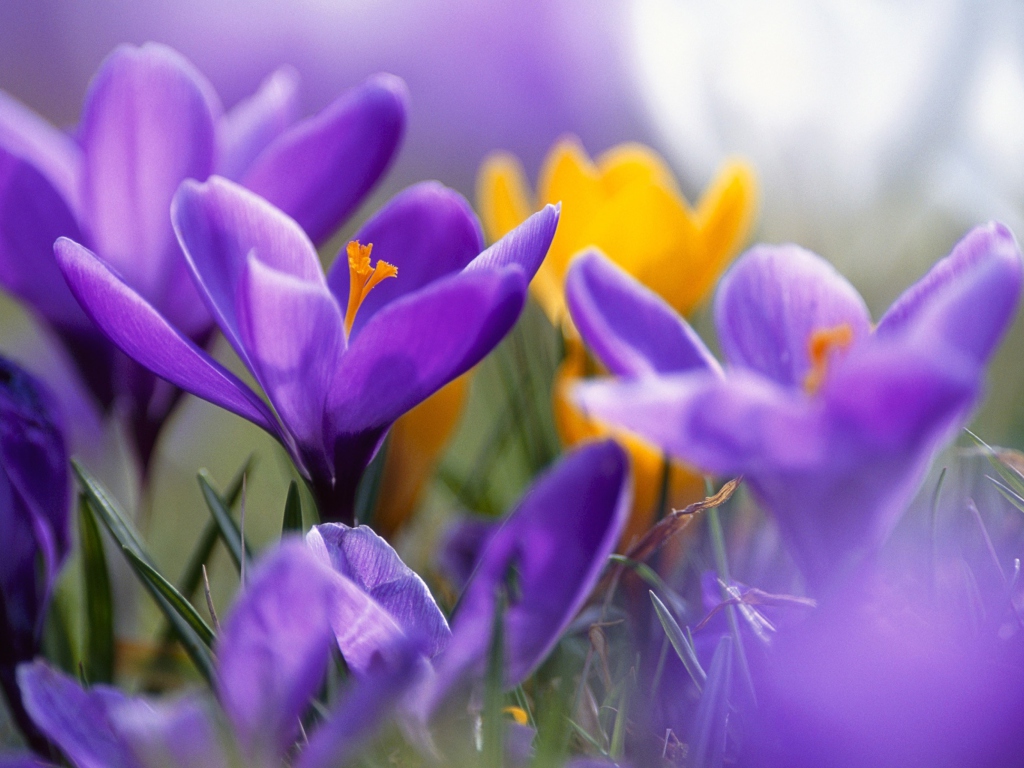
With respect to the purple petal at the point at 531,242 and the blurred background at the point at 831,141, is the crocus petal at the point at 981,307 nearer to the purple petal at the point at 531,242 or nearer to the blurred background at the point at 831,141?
the purple petal at the point at 531,242

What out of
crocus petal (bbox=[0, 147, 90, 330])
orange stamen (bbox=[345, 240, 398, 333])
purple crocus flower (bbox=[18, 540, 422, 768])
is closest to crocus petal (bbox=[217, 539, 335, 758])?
purple crocus flower (bbox=[18, 540, 422, 768])

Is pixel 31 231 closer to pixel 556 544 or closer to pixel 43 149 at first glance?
pixel 43 149

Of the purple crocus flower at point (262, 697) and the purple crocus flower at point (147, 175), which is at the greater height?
the purple crocus flower at point (147, 175)

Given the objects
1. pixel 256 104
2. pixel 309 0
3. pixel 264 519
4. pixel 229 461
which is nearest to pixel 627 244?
pixel 256 104

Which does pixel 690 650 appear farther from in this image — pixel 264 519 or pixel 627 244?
pixel 264 519

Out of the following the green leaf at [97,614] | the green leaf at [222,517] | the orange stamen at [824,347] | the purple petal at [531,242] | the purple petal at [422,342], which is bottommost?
the green leaf at [97,614]

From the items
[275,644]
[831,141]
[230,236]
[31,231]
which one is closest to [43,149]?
[31,231]

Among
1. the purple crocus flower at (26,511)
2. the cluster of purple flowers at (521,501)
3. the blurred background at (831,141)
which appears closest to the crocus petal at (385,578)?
the cluster of purple flowers at (521,501)
